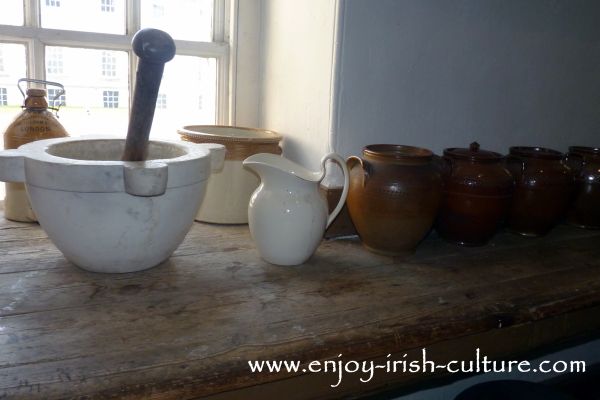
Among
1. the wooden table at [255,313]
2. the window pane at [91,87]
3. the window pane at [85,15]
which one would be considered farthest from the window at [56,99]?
the wooden table at [255,313]

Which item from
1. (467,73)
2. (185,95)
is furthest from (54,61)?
(467,73)

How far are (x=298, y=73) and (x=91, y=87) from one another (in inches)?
15.9

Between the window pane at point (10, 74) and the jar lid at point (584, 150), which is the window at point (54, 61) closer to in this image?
the window pane at point (10, 74)

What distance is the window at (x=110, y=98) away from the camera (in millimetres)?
1018

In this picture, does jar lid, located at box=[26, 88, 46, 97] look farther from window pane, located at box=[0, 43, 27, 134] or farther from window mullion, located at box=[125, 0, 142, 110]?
window mullion, located at box=[125, 0, 142, 110]

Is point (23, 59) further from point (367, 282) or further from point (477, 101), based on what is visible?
point (477, 101)

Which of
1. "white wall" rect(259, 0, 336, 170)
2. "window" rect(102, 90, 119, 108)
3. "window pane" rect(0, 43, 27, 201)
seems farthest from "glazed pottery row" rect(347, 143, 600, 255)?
"window pane" rect(0, 43, 27, 201)

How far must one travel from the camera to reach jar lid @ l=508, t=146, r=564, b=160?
0.96m

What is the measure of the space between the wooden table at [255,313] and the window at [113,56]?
28 cm

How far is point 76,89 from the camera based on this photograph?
100 centimetres

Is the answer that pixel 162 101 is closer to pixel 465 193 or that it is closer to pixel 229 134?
pixel 229 134

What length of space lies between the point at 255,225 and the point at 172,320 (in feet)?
0.70

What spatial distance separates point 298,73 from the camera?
94 cm

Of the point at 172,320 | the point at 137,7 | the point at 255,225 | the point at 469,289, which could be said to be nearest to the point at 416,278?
the point at 469,289
